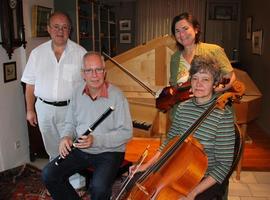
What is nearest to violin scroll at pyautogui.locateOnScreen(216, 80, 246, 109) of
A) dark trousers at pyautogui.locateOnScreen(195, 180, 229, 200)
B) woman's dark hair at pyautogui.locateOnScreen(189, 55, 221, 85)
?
woman's dark hair at pyautogui.locateOnScreen(189, 55, 221, 85)

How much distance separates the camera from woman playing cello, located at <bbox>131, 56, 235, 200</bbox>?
1.34 m

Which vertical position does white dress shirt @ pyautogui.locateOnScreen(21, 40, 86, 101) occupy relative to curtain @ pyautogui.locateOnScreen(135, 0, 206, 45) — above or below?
below

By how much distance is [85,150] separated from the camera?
5.82ft

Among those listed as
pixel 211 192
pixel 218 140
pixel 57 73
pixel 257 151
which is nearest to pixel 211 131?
pixel 218 140

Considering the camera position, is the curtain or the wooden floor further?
the curtain

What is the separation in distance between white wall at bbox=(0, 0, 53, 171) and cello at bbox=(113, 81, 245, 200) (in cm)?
176

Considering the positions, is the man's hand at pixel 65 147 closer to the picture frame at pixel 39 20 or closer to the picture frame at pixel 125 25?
the picture frame at pixel 39 20

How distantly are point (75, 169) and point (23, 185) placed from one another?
3.27 feet

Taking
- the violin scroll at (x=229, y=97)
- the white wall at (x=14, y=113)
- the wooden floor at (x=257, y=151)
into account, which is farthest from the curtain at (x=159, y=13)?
the violin scroll at (x=229, y=97)

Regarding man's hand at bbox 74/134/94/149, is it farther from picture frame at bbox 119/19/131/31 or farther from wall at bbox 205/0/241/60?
picture frame at bbox 119/19/131/31

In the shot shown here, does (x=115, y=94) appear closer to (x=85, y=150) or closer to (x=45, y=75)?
(x=85, y=150)

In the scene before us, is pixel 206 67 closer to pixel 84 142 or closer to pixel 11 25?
pixel 84 142

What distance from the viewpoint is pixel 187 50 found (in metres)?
2.02

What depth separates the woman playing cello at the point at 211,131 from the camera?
1339 millimetres
